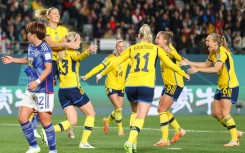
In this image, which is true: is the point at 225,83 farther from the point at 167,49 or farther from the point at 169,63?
the point at 169,63

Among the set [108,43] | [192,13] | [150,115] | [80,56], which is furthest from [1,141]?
[192,13]

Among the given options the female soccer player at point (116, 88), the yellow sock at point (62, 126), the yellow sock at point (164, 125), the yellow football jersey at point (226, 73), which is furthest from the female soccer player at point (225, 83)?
the female soccer player at point (116, 88)

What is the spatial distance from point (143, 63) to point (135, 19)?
1840 cm

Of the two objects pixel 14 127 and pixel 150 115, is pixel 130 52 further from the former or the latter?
pixel 150 115

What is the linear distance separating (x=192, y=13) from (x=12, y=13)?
324 inches

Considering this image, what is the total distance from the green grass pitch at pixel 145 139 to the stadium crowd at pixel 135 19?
6.39 metres

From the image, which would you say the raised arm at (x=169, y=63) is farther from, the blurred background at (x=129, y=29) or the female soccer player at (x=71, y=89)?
the blurred background at (x=129, y=29)

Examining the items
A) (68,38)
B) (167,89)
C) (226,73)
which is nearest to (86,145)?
(68,38)

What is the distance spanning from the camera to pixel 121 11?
33.3 meters

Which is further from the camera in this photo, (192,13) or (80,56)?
(192,13)

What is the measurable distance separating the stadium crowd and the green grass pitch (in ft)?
21.0

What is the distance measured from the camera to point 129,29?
32312mm

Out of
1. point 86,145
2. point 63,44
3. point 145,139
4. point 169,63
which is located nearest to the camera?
point 169,63

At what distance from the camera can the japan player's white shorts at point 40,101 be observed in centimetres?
1395
